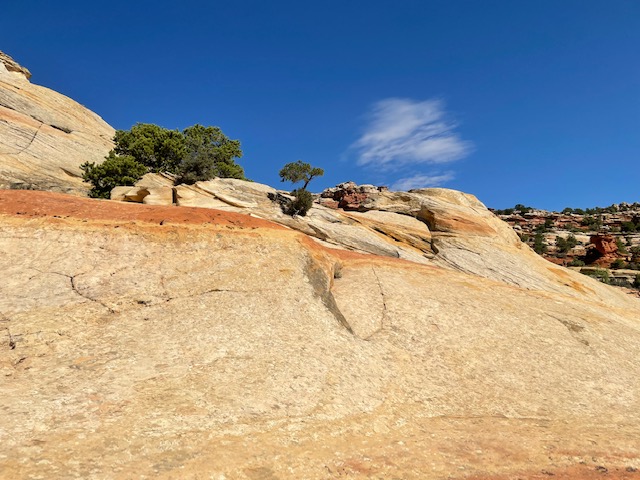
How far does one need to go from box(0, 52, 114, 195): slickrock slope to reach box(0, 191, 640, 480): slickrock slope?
65.6 feet

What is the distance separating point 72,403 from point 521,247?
43.3m

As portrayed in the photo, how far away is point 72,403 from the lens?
9.54 m

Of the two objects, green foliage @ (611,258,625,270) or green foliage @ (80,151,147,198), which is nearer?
green foliage @ (80,151,147,198)

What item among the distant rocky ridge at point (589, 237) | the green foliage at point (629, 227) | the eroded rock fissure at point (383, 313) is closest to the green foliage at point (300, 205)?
the eroded rock fissure at point (383, 313)

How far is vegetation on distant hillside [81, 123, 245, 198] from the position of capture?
3994 centimetres

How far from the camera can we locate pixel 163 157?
169 ft

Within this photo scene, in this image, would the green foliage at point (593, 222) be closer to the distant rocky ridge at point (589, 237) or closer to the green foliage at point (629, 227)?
the distant rocky ridge at point (589, 237)

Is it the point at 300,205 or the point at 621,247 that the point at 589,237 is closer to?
the point at 621,247

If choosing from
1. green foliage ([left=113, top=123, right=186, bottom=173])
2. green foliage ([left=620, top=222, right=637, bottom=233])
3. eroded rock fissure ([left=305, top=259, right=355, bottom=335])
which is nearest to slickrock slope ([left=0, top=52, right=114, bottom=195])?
green foliage ([left=113, top=123, right=186, bottom=173])

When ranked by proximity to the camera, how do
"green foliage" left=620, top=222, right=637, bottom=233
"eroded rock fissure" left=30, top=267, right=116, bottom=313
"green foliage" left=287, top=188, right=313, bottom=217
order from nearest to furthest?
"eroded rock fissure" left=30, top=267, right=116, bottom=313
"green foliage" left=287, top=188, right=313, bottom=217
"green foliage" left=620, top=222, right=637, bottom=233

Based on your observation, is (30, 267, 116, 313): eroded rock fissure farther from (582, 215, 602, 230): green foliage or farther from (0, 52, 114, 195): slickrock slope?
(582, 215, 602, 230): green foliage

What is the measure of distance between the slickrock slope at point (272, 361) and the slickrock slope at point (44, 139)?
20.0 meters

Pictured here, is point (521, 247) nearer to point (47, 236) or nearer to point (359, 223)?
point (359, 223)

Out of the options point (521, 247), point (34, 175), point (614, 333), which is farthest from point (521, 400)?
point (34, 175)
